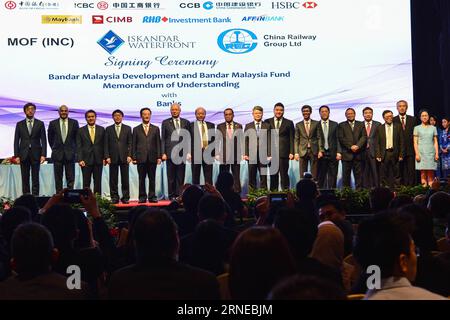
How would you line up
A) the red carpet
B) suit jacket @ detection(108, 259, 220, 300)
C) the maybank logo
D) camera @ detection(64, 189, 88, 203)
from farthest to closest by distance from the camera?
the maybank logo, the red carpet, camera @ detection(64, 189, 88, 203), suit jacket @ detection(108, 259, 220, 300)

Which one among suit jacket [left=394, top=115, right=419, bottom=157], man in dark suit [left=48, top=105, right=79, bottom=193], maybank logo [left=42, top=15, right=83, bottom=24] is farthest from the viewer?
maybank logo [left=42, top=15, right=83, bottom=24]

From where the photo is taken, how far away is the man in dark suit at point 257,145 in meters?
11.0

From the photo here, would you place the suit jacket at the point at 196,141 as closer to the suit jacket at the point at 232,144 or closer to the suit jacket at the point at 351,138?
the suit jacket at the point at 232,144

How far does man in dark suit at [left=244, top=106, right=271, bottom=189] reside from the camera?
11.0 meters

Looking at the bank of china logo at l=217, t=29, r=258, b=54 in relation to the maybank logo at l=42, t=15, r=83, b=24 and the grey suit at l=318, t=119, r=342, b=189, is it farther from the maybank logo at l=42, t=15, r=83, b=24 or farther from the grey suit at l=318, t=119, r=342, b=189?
the maybank logo at l=42, t=15, r=83, b=24

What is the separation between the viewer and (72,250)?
371 cm

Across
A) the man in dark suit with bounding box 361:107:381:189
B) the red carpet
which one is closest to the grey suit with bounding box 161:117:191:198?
the red carpet

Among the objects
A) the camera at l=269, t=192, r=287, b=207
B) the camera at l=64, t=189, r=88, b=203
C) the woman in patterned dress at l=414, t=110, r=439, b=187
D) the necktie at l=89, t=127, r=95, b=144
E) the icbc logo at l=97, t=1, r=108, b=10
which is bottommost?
the camera at l=269, t=192, r=287, b=207

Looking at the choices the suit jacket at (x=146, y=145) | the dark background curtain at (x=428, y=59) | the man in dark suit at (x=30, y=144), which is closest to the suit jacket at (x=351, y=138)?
the dark background curtain at (x=428, y=59)

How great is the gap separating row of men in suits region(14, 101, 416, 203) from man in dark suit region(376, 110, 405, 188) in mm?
16

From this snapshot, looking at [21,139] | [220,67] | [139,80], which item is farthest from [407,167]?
[21,139]

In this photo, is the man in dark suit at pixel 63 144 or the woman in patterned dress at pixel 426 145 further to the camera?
the woman in patterned dress at pixel 426 145

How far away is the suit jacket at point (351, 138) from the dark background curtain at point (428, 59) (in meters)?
1.75

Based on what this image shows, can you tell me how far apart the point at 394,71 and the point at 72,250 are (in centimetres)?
931
